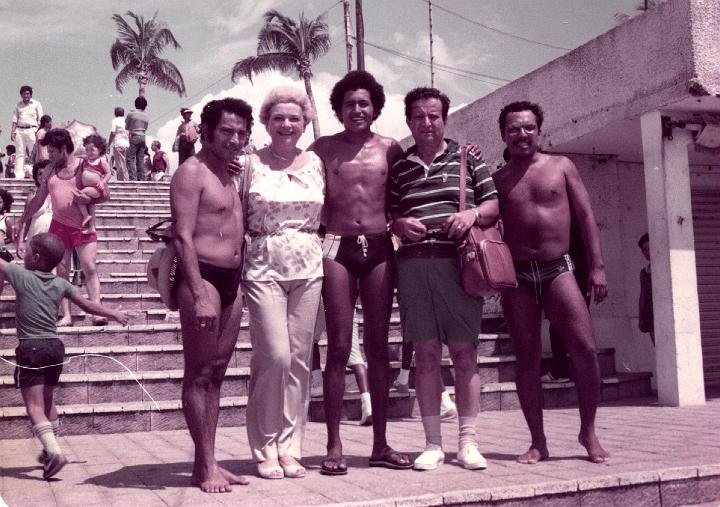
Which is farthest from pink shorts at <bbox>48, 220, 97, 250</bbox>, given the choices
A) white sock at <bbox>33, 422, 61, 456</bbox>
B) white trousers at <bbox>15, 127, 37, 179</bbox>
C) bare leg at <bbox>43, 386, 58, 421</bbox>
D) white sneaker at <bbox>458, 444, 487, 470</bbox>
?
white trousers at <bbox>15, 127, 37, 179</bbox>

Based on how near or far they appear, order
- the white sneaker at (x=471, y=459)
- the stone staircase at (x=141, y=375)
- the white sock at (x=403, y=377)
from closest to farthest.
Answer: the white sneaker at (x=471, y=459), the stone staircase at (x=141, y=375), the white sock at (x=403, y=377)

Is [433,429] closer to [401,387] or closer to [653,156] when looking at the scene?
[401,387]

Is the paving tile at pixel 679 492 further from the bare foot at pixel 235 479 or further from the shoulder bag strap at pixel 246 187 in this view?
the shoulder bag strap at pixel 246 187

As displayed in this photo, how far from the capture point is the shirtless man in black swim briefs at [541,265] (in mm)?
5289

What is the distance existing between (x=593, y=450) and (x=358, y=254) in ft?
6.06

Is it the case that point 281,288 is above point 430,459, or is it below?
above

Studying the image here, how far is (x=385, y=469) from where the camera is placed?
4.96 meters

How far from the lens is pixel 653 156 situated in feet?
28.8

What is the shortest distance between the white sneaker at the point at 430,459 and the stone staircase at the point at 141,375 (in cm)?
269

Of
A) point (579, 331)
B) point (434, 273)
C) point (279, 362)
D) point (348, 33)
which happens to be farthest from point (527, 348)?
point (348, 33)

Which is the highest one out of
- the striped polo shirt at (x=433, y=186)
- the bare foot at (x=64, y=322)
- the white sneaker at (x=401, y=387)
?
the striped polo shirt at (x=433, y=186)

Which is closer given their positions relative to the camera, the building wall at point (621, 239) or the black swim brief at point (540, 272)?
the black swim brief at point (540, 272)

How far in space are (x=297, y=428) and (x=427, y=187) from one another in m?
1.64

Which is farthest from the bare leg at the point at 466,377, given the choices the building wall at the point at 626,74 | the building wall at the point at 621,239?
the building wall at the point at 621,239
